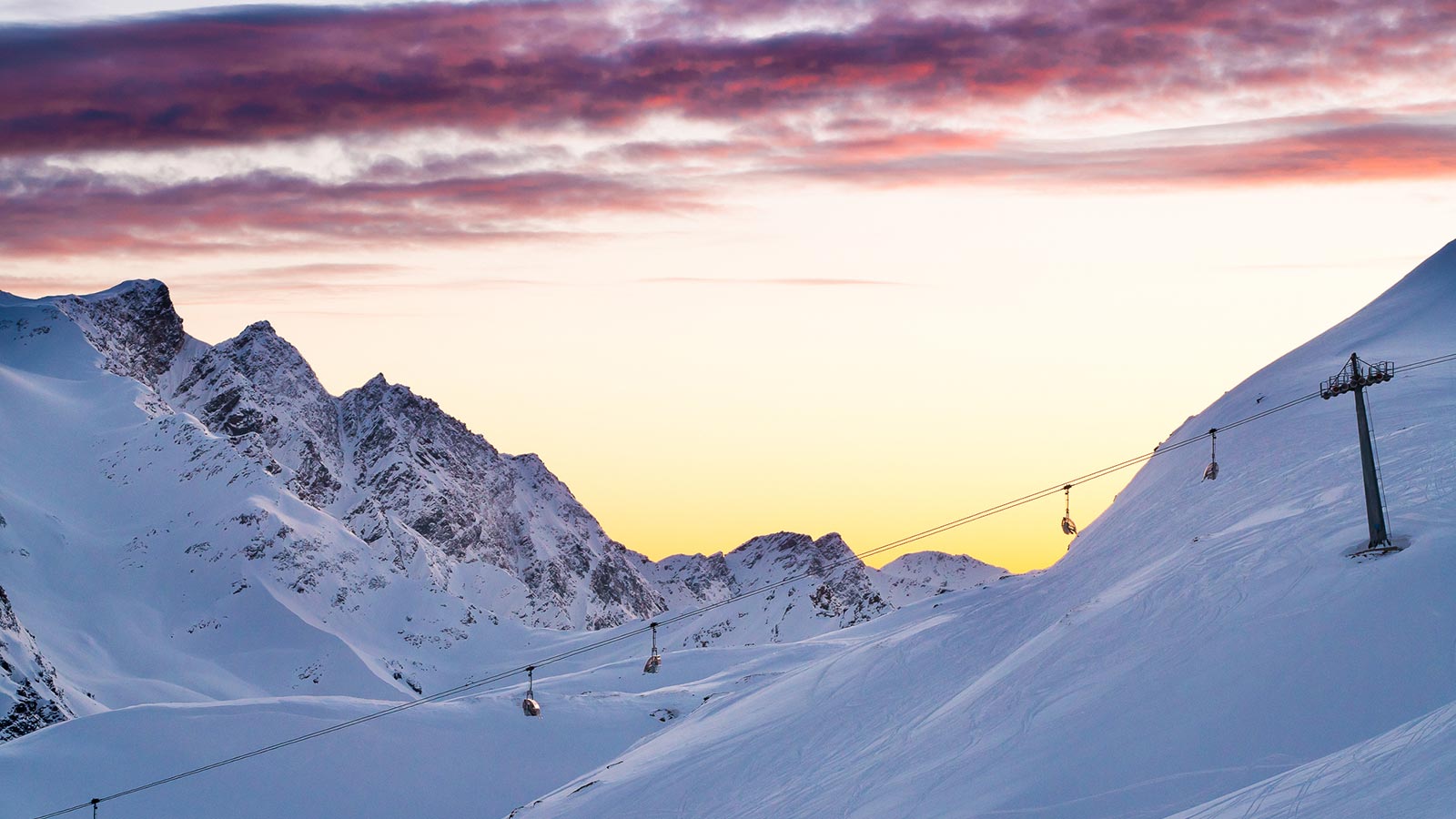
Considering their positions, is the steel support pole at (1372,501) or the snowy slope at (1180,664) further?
the steel support pole at (1372,501)

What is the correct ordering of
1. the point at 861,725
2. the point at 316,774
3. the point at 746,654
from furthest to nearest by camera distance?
the point at 746,654, the point at 316,774, the point at 861,725

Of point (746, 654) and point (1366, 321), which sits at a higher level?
point (1366, 321)

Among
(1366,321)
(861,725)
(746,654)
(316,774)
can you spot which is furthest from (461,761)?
(1366,321)

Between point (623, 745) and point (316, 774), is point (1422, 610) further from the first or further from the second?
point (316, 774)

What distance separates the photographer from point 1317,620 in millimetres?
32125

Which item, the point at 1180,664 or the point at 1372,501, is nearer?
the point at 1180,664

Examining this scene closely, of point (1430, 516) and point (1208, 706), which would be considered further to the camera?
point (1430, 516)

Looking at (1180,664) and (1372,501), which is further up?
(1372,501)

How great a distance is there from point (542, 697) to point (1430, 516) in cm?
6832

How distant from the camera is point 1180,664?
33.5 metres

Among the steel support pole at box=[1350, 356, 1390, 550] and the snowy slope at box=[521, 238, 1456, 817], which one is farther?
the steel support pole at box=[1350, 356, 1390, 550]

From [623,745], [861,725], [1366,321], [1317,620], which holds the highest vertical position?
[1366,321]

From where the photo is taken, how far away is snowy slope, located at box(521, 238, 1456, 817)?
2891 centimetres

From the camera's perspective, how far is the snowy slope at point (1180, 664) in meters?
28.9
